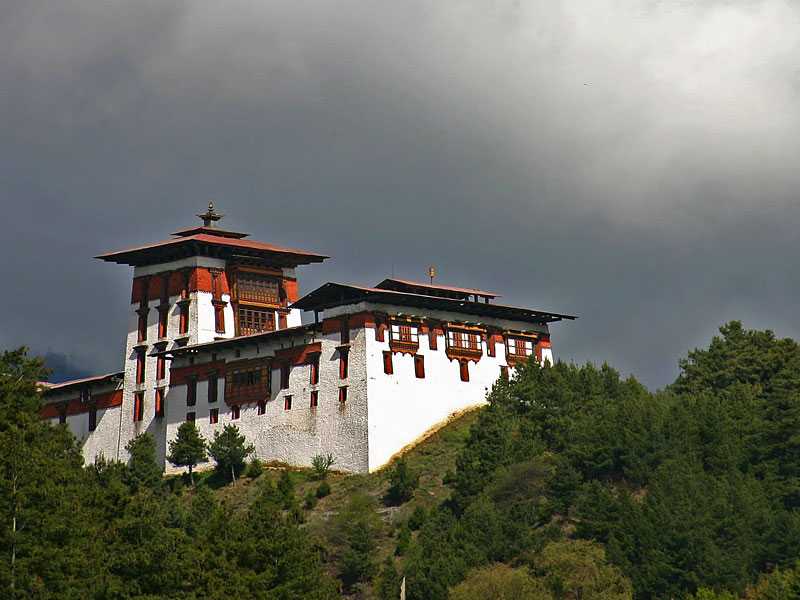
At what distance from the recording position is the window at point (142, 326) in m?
137

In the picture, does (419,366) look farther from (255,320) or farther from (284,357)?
(255,320)

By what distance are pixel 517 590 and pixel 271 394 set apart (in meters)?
32.9

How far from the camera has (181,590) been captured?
281 feet

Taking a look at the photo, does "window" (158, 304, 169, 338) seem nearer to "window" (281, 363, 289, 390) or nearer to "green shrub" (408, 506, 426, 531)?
"window" (281, 363, 289, 390)

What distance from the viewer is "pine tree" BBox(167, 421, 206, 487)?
410ft

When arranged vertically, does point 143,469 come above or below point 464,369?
below

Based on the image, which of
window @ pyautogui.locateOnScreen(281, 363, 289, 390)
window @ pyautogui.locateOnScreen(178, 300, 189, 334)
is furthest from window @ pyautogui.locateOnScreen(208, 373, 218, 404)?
window @ pyautogui.locateOnScreen(281, 363, 289, 390)

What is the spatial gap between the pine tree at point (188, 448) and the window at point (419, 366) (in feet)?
49.6

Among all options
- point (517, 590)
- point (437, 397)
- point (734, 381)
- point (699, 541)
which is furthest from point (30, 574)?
point (734, 381)

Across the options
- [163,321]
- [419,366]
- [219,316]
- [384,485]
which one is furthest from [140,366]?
[384,485]

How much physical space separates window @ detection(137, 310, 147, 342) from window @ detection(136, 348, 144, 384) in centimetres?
88

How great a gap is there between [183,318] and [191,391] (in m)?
5.89

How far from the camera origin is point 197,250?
135 metres

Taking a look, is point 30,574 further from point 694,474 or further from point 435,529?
point 694,474
